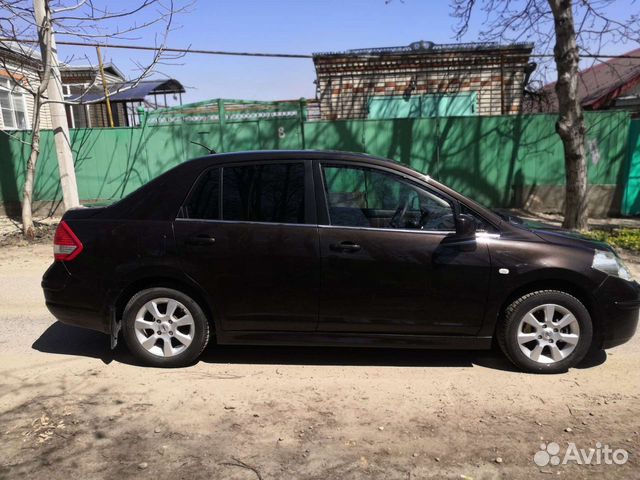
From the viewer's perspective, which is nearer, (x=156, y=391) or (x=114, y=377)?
(x=156, y=391)

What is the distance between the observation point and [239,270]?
12.2 feet

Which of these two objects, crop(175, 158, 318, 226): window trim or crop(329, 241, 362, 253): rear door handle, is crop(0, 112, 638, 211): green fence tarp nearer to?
crop(175, 158, 318, 226): window trim

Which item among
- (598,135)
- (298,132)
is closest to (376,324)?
(298,132)

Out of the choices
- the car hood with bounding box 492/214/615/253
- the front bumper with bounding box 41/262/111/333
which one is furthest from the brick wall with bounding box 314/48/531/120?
the front bumper with bounding box 41/262/111/333

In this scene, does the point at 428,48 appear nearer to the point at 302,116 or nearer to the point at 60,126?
the point at 302,116

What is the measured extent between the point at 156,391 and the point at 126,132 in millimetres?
9298

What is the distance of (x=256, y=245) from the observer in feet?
12.2

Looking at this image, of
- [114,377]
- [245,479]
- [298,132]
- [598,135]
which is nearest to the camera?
[245,479]

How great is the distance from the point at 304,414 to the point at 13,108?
1916cm

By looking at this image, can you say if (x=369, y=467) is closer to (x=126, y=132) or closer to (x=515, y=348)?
(x=515, y=348)

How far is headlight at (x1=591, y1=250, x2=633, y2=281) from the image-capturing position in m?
3.68

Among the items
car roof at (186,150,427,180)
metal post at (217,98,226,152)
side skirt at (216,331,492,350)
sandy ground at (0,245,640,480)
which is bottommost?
sandy ground at (0,245,640,480)

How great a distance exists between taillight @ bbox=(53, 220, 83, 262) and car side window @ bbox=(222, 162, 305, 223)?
3.95ft

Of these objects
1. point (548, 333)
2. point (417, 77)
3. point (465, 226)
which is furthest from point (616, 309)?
point (417, 77)
